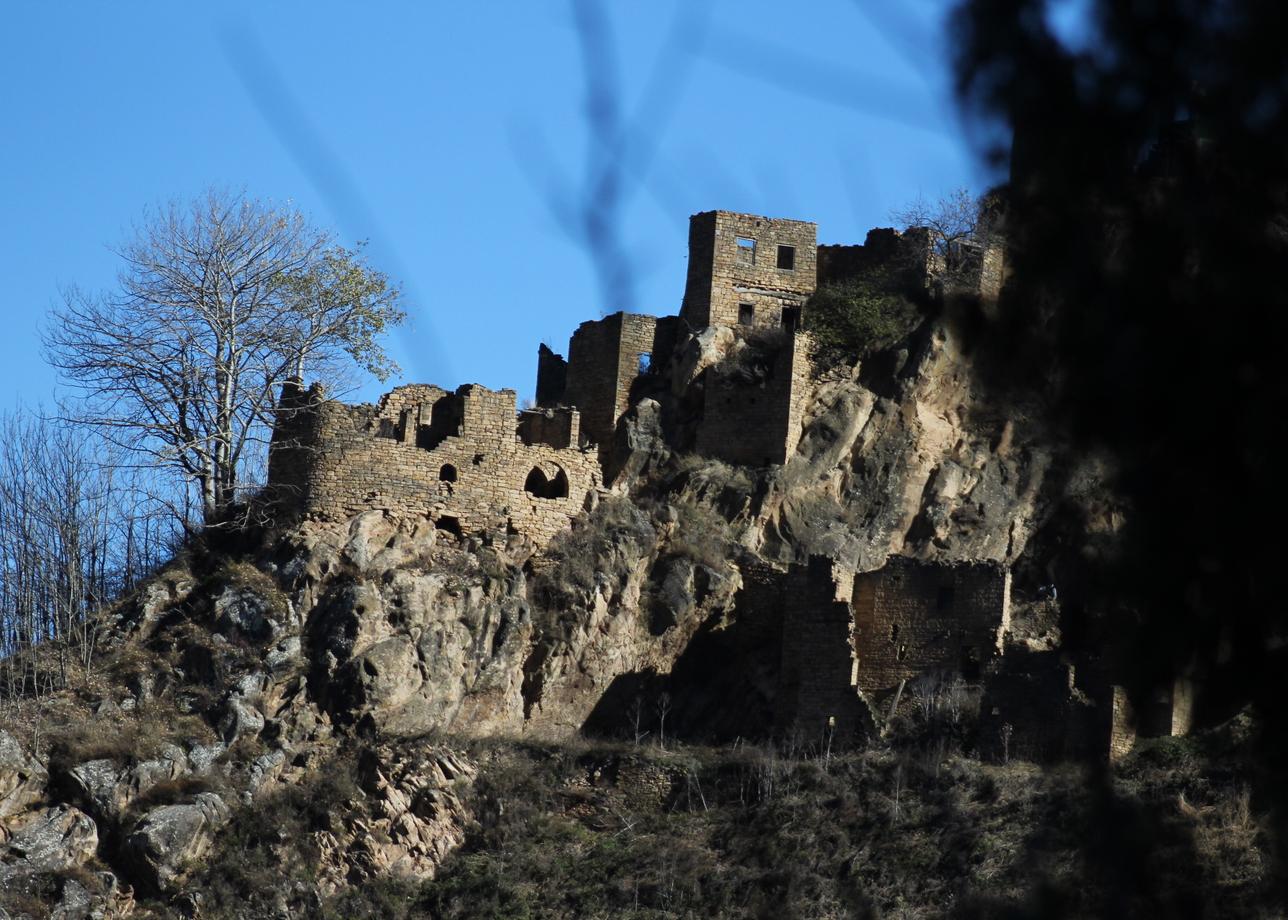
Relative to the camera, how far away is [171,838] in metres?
37.7

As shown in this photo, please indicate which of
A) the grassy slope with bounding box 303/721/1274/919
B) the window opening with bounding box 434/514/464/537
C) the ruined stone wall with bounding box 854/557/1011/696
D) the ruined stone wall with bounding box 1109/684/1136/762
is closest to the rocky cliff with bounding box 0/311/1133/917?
the window opening with bounding box 434/514/464/537

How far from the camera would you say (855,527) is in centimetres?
4447

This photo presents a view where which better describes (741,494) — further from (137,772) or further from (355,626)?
(137,772)

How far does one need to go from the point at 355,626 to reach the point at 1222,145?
1055 inches

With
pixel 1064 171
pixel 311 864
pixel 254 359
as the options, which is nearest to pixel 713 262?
pixel 254 359

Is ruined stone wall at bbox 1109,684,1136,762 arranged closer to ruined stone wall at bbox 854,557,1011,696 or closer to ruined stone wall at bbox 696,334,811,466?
ruined stone wall at bbox 854,557,1011,696

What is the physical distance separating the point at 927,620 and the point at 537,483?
24.3 feet

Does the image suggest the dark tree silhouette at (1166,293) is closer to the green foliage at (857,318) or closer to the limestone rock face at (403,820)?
the limestone rock face at (403,820)

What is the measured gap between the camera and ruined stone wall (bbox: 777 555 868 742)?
39.8 metres

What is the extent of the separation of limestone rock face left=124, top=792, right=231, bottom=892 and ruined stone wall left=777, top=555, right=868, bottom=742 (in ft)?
28.6

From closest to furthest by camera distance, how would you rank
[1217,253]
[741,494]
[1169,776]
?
[1217,253]
[1169,776]
[741,494]

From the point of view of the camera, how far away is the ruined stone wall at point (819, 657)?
130ft

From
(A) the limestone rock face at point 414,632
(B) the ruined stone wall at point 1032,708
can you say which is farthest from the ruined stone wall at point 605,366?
(B) the ruined stone wall at point 1032,708

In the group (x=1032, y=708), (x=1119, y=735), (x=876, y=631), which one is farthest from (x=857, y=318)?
(x=1119, y=735)
